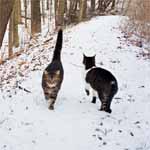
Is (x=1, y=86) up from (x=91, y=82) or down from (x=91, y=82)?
down

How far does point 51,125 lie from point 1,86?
5.05m

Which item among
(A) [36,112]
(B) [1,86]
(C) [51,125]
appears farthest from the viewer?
(B) [1,86]

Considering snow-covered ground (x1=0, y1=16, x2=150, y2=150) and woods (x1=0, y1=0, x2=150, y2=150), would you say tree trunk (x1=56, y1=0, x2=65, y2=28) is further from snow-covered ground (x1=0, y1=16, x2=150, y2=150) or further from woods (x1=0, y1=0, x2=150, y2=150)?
snow-covered ground (x1=0, y1=16, x2=150, y2=150)

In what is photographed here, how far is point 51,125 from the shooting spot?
8062 millimetres

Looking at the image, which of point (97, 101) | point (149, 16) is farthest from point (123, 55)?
point (97, 101)

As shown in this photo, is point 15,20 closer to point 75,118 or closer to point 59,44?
point 59,44

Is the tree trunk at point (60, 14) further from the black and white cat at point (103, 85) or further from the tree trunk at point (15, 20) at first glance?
the black and white cat at point (103, 85)

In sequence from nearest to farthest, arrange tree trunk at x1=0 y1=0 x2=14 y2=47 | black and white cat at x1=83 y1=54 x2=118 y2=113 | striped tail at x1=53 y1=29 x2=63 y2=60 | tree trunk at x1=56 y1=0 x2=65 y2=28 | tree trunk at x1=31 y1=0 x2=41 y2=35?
tree trunk at x1=0 y1=0 x2=14 y2=47 → black and white cat at x1=83 y1=54 x2=118 y2=113 → striped tail at x1=53 y1=29 x2=63 y2=60 → tree trunk at x1=31 y1=0 x2=41 y2=35 → tree trunk at x1=56 y1=0 x2=65 y2=28

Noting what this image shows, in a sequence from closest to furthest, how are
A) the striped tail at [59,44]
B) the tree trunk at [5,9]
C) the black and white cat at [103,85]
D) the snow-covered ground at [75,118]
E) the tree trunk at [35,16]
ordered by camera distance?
the tree trunk at [5,9] → the snow-covered ground at [75,118] → the black and white cat at [103,85] → the striped tail at [59,44] → the tree trunk at [35,16]

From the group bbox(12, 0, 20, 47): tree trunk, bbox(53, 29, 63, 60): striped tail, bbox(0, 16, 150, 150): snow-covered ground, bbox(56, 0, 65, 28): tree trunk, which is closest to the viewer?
bbox(0, 16, 150, 150): snow-covered ground

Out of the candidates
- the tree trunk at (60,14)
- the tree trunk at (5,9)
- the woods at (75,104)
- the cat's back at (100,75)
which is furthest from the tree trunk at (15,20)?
the tree trunk at (5,9)

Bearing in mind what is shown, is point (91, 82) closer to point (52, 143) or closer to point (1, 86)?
point (52, 143)

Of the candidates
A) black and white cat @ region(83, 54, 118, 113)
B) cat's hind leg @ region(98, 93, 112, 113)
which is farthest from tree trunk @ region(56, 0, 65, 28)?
cat's hind leg @ region(98, 93, 112, 113)

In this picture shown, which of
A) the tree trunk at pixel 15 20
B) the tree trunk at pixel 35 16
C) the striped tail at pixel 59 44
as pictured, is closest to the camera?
the striped tail at pixel 59 44
